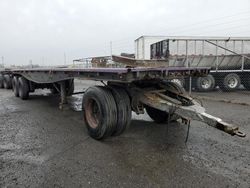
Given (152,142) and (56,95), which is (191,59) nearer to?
(56,95)

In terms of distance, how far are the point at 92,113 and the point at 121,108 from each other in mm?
891

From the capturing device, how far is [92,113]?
5070 millimetres

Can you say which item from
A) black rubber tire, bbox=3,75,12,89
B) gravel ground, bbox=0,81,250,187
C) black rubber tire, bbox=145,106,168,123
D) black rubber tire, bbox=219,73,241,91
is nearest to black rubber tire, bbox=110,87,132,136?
gravel ground, bbox=0,81,250,187

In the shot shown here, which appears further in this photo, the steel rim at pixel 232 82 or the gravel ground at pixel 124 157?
the steel rim at pixel 232 82

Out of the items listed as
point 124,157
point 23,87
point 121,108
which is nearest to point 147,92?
point 121,108

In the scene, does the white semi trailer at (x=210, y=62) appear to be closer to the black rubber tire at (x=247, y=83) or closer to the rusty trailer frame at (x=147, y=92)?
the black rubber tire at (x=247, y=83)

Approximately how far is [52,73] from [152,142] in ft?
13.0

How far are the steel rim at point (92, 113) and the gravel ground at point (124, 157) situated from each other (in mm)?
340

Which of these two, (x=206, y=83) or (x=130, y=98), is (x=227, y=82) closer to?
(x=206, y=83)

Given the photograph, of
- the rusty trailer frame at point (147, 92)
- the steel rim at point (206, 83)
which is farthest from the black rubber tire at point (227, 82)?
the rusty trailer frame at point (147, 92)

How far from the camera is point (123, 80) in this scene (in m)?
3.96

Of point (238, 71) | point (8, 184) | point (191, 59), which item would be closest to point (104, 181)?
point (8, 184)

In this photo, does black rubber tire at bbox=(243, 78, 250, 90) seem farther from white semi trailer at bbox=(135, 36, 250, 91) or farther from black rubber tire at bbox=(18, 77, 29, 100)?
black rubber tire at bbox=(18, 77, 29, 100)

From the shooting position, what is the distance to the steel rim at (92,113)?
16.3 ft
